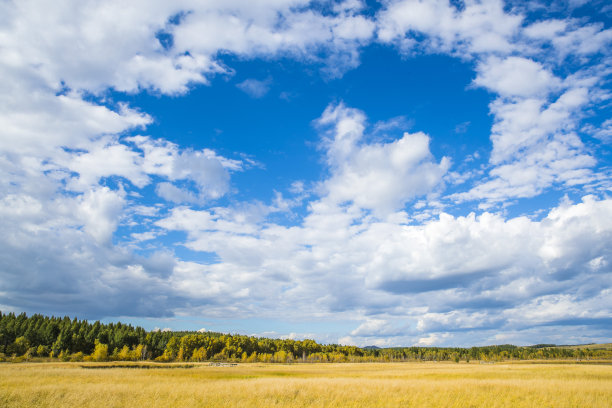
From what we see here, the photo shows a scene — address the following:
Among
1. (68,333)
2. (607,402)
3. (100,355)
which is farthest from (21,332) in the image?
(607,402)

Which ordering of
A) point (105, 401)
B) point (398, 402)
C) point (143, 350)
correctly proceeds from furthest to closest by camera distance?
point (143, 350), point (398, 402), point (105, 401)

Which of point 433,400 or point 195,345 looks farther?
point 195,345

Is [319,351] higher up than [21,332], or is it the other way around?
[21,332]

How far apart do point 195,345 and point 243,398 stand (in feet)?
438

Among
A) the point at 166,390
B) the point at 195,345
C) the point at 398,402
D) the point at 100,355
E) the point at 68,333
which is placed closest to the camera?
the point at 398,402

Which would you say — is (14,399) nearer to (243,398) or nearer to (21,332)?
(243,398)

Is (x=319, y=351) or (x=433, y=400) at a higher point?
(x=433, y=400)

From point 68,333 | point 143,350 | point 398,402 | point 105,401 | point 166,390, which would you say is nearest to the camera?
point 105,401

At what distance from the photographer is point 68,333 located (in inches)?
3954

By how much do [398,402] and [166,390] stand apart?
532 inches

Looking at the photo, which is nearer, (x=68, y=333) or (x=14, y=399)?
(x=14, y=399)

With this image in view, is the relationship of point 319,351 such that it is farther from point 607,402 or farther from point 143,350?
point 607,402

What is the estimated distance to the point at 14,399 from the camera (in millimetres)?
16984

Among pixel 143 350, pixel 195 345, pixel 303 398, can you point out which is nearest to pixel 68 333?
pixel 143 350
